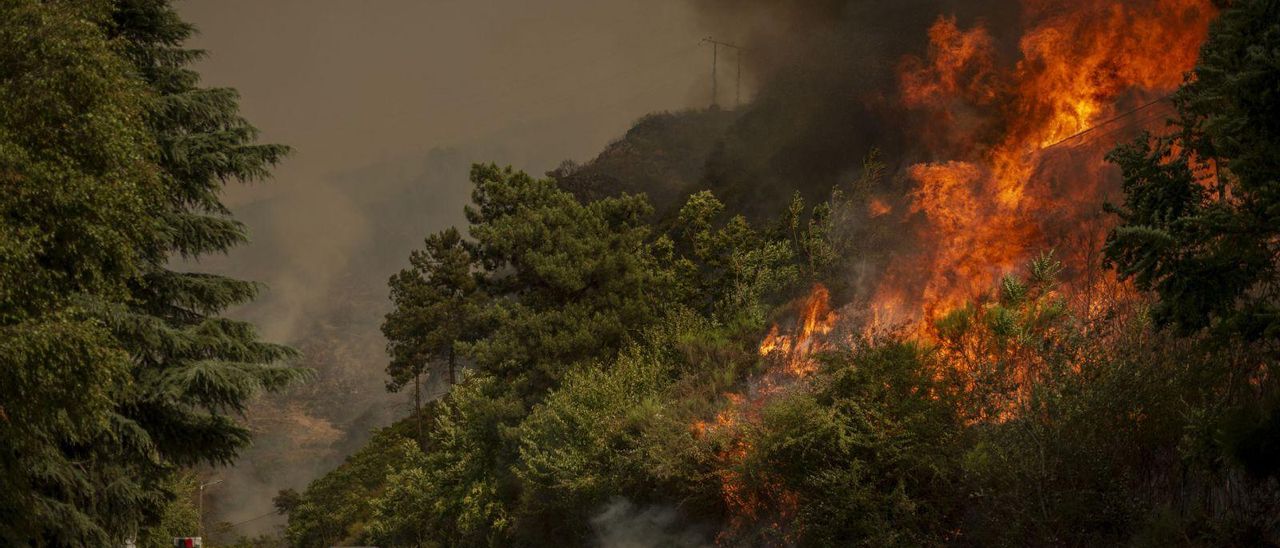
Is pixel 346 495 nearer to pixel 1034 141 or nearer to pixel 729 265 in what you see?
pixel 729 265

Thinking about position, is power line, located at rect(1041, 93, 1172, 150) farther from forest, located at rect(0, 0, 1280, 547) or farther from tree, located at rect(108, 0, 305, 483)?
tree, located at rect(108, 0, 305, 483)

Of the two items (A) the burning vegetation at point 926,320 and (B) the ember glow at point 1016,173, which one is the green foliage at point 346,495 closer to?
(A) the burning vegetation at point 926,320

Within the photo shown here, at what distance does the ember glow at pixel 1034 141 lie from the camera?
24047 millimetres

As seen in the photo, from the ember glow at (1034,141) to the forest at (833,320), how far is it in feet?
0.30

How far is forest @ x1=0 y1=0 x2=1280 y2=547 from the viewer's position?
511 inches

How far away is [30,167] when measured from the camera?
515 inches

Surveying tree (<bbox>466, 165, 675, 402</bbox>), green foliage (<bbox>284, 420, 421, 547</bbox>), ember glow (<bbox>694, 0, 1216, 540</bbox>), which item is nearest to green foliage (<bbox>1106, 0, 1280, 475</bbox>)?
ember glow (<bbox>694, 0, 1216, 540</bbox>)

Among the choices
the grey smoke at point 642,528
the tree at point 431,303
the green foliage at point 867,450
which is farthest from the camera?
the tree at point 431,303

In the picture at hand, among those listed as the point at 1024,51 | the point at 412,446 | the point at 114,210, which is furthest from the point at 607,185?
the point at 114,210

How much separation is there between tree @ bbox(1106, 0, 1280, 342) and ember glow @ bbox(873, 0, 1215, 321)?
10.1 meters

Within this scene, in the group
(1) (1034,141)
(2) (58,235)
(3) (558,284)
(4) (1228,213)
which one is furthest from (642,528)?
(4) (1228,213)

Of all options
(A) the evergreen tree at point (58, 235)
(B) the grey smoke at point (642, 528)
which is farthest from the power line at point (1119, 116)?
(A) the evergreen tree at point (58, 235)

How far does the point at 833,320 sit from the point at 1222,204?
16.1 meters

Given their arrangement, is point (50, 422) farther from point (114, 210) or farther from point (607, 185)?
point (607, 185)
